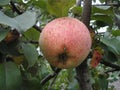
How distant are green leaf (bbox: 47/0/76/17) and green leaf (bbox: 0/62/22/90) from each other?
0.67 ft

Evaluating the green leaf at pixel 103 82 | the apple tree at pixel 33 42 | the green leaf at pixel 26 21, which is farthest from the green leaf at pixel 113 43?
the green leaf at pixel 103 82

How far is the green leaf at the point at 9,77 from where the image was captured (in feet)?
2.96

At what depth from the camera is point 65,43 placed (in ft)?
2.74

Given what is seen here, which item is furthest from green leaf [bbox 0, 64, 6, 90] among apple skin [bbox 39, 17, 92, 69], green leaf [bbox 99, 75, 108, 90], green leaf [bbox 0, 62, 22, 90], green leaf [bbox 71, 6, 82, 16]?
green leaf [bbox 99, 75, 108, 90]

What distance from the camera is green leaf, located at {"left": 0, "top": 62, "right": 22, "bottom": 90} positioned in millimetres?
903

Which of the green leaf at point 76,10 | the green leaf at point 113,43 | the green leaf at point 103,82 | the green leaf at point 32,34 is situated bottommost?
the green leaf at point 103,82

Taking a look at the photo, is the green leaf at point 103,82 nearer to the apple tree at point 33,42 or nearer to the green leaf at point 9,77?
the apple tree at point 33,42

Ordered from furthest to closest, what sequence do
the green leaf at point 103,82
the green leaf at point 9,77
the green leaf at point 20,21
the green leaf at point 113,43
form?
1. the green leaf at point 103,82
2. the green leaf at point 113,43
3. the green leaf at point 9,77
4. the green leaf at point 20,21

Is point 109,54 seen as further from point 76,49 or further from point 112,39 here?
point 76,49

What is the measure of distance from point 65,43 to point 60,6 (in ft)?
0.50

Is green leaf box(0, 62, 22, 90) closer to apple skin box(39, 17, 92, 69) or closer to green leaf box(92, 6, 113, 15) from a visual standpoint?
apple skin box(39, 17, 92, 69)

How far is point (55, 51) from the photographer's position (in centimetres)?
84

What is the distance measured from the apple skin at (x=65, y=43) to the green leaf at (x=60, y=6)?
0.08m

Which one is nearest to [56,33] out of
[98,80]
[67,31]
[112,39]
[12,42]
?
[67,31]
